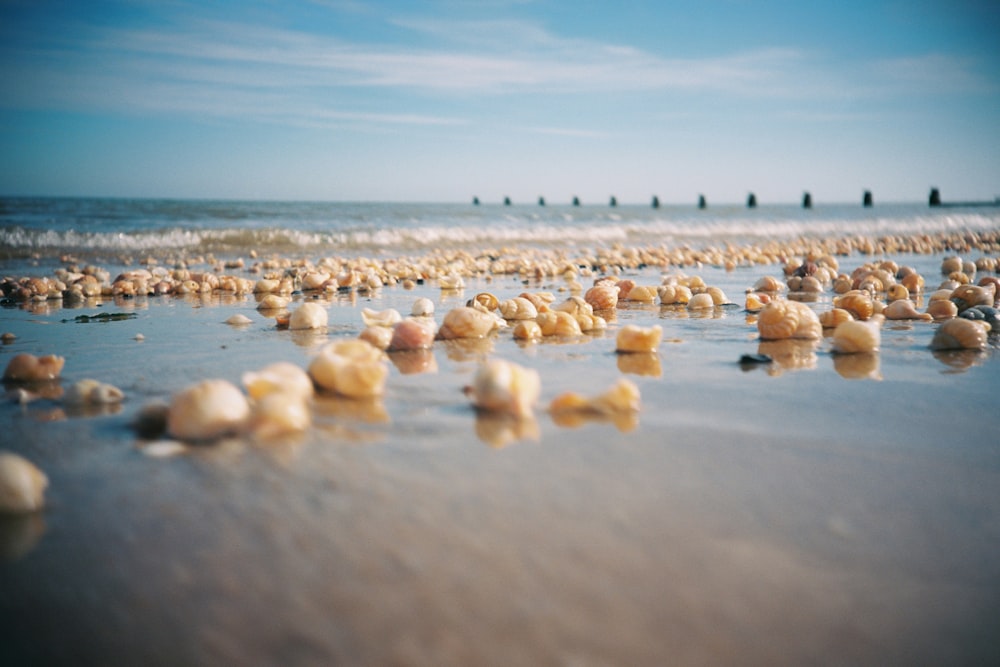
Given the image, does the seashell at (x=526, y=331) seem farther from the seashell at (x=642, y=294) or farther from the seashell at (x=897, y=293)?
the seashell at (x=897, y=293)

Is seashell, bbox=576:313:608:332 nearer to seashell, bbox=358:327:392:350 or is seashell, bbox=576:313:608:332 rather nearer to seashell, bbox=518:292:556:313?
seashell, bbox=518:292:556:313

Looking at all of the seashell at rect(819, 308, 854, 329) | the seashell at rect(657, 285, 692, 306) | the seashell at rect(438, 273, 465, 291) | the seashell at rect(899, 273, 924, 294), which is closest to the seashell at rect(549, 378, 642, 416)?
the seashell at rect(819, 308, 854, 329)

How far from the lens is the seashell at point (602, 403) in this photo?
5.78ft

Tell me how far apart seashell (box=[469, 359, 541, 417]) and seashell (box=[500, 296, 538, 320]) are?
5.62ft

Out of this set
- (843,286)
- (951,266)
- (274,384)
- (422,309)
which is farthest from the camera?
(951,266)

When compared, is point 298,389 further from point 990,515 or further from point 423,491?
point 990,515

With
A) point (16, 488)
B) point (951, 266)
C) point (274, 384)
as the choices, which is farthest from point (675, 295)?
point (951, 266)

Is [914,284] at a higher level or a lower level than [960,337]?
higher

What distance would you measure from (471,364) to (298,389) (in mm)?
851

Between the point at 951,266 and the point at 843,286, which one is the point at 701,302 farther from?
the point at 951,266

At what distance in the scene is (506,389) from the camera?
1.71 m

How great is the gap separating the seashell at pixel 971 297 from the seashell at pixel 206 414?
3.89 metres

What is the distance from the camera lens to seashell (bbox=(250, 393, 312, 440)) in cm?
153

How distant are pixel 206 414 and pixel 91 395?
62cm
